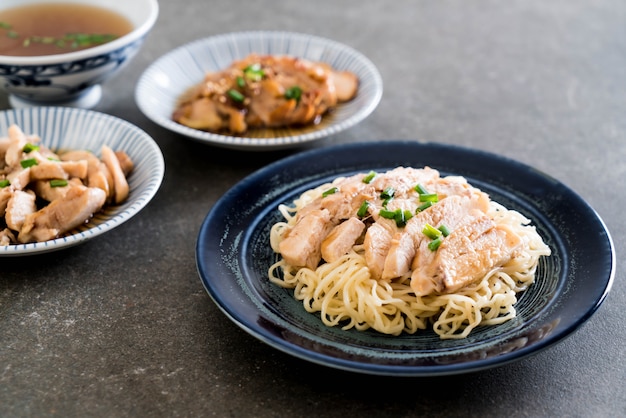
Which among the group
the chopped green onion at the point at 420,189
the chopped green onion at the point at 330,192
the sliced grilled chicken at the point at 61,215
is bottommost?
the sliced grilled chicken at the point at 61,215

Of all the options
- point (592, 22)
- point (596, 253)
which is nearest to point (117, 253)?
point (596, 253)

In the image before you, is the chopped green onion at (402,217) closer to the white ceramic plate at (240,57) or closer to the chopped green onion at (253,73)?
the white ceramic plate at (240,57)

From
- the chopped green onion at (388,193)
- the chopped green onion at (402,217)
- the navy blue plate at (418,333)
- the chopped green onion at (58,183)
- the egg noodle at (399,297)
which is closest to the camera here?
the navy blue plate at (418,333)

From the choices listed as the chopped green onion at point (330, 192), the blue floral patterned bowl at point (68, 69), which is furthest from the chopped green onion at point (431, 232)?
the blue floral patterned bowl at point (68, 69)

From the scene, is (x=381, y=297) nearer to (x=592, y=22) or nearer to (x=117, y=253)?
(x=117, y=253)

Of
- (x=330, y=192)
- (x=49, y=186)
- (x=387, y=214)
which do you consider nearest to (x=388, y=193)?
(x=387, y=214)

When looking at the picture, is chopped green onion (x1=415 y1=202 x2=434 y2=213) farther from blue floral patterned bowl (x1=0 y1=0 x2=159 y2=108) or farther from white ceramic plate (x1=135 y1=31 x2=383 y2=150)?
blue floral patterned bowl (x1=0 y1=0 x2=159 y2=108)
